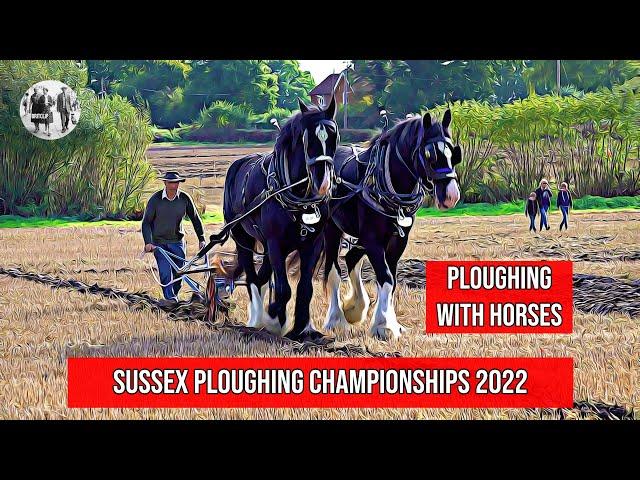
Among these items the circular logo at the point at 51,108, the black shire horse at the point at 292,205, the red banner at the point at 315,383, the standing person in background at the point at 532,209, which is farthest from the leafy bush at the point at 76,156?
the red banner at the point at 315,383

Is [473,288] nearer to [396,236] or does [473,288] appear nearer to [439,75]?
[396,236]

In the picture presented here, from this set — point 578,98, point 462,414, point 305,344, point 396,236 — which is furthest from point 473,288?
point 578,98

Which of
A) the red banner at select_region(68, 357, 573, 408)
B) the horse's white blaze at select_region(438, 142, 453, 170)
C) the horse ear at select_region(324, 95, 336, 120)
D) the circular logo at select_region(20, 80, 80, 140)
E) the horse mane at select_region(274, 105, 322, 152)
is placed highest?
the circular logo at select_region(20, 80, 80, 140)

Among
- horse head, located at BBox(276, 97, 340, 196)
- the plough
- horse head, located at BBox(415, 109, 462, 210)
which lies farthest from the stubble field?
horse head, located at BBox(276, 97, 340, 196)

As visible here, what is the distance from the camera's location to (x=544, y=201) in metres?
16.5

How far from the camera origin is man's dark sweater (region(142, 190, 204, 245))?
11.1 m

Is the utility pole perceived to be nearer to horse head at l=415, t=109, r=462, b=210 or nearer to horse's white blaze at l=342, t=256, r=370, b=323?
horse's white blaze at l=342, t=256, r=370, b=323

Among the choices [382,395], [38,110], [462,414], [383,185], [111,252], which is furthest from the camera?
[111,252]

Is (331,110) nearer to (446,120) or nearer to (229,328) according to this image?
(446,120)

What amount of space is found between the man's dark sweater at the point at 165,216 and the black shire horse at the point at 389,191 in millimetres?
1407

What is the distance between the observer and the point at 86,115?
15.8m

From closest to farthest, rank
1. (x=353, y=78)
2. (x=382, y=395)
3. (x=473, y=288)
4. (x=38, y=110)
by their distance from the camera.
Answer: (x=382, y=395), (x=473, y=288), (x=38, y=110), (x=353, y=78)

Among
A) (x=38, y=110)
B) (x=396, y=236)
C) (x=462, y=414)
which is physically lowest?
(x=462, y=414)

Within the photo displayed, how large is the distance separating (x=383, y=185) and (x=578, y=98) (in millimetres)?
8984
